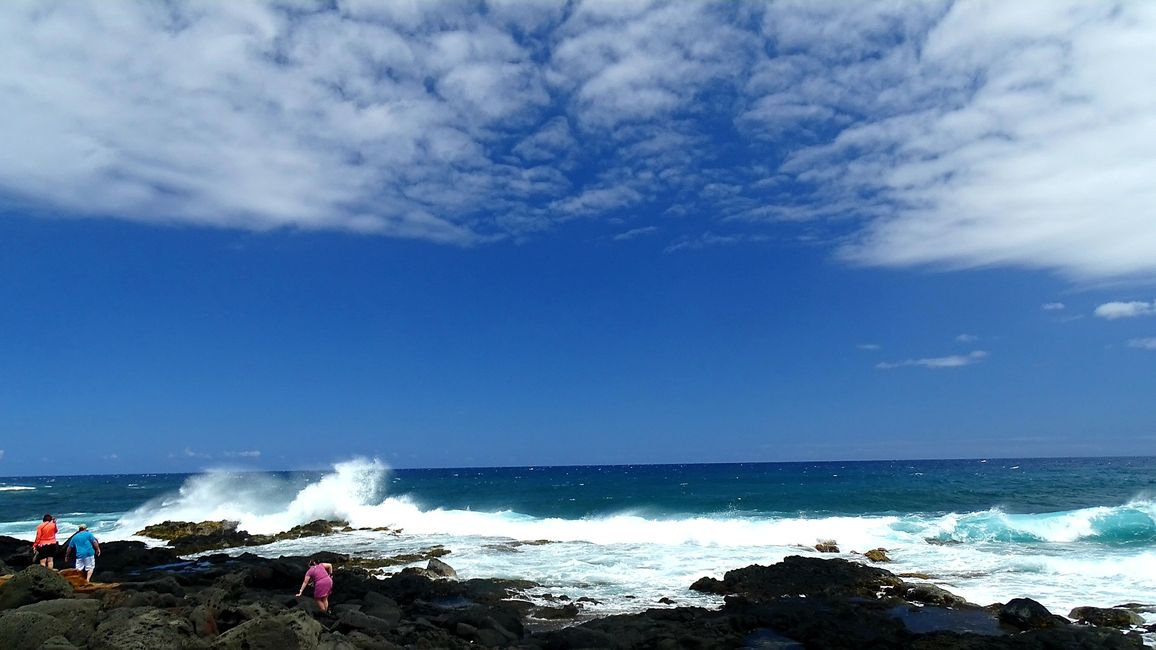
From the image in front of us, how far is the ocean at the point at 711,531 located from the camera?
1858cm

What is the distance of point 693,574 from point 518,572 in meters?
5.14

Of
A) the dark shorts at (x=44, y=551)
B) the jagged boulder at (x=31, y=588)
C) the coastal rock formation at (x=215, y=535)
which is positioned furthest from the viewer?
the coastal rock formation at (x=215, y=535)

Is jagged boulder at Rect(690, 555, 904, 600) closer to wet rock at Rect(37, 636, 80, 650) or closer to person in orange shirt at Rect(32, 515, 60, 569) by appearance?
wet rock at Rect(37, 636, 80, 650)

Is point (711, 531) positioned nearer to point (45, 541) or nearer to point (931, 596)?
point (931, 596)

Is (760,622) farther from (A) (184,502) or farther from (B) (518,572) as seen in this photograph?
(A) (184,502)

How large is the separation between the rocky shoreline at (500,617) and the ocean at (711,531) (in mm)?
1543

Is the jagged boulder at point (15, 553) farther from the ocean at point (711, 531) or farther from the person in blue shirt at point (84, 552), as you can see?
the ocean at point (711, 531)

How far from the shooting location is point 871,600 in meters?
16.1

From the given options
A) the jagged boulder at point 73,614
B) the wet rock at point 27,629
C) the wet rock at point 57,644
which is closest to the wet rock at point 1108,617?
the wet rock at point 57,644

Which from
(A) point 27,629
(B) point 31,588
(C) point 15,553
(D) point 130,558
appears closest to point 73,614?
(A) point 27,629

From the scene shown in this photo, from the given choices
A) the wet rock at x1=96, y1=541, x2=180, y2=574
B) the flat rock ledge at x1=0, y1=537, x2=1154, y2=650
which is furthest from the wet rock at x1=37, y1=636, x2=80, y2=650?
the wet rock at x1=96, y1=541, x2=180, y2=574

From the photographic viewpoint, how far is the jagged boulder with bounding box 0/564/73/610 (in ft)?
39.0

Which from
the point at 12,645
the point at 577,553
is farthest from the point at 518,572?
the point at 12,645

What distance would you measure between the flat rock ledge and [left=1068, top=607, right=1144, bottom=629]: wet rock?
0.03 metres
